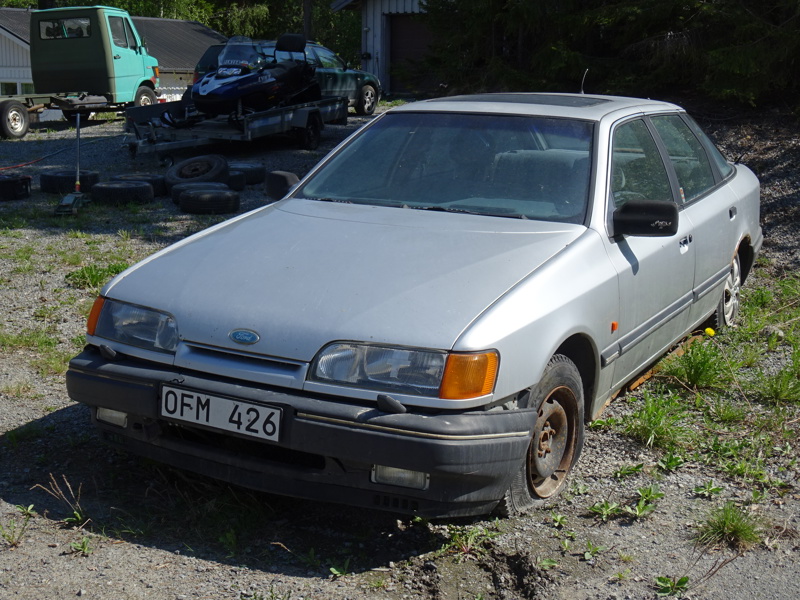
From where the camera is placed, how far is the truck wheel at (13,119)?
17.8 m

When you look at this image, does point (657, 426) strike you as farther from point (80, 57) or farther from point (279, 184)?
point (80, 57)

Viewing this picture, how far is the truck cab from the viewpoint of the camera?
1938 centimetres

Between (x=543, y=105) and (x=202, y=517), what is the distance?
266 centimetres

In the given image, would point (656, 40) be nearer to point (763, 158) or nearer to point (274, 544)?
point (763, 158)

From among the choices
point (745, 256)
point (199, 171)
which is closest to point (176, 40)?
point (199, 171)

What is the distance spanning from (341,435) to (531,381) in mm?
734

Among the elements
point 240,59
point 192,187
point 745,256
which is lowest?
point 192,187

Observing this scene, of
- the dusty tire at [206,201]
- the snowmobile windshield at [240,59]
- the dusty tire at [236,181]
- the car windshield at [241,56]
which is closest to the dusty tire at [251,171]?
the dusty tire at [236,181]

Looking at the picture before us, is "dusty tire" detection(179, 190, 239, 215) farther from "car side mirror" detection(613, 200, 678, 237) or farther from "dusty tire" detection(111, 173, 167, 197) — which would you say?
"car side mirror" detection(613, 200, 678, 237)

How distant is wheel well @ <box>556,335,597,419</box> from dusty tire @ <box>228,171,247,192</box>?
8.53 meters

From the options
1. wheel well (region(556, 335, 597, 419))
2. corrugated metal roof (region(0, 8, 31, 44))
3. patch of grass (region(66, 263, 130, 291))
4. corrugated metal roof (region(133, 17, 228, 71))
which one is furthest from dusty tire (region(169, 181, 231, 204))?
corrugated metal roof (region(0, 8, 31, 44))

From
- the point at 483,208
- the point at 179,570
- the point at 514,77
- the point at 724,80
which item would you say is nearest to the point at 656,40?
the point at 724,80

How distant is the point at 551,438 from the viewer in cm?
364

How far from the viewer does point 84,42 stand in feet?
63.6
